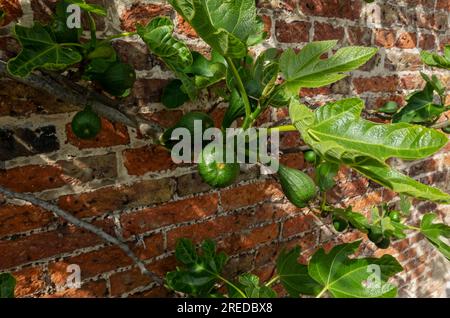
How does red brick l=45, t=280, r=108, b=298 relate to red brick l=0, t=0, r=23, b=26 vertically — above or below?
below

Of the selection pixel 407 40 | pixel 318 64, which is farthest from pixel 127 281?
pixel 407 40

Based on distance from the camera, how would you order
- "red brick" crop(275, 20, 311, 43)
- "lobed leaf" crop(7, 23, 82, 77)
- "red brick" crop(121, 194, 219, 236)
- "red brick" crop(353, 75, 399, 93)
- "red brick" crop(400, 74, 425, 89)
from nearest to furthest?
"lobed leaf" crop(7, 23, 82, 77), "red brick" crop(121, 194, 219, 236), "red brick" crop(275, 20, 311, 43), "red brick" crop(353, 75, 399, 93), "red brick" crop(400, 74, 425, 89)

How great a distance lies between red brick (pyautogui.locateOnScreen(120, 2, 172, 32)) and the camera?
812 mm

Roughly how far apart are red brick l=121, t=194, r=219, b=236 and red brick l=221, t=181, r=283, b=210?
4 cm

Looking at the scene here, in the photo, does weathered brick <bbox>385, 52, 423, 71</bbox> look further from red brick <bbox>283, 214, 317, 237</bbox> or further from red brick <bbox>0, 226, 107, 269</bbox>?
red brick <bbox>0, 226, 107, 269</bbox>

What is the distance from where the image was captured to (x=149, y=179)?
92cm

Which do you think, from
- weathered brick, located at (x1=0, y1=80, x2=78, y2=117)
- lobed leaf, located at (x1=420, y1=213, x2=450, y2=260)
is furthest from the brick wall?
lobed leaf, located at (x1=420, y1=213, x2=450, y2=260)

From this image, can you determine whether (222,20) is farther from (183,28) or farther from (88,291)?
(88,291)

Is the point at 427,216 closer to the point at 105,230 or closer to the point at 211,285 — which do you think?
the point at 211,285

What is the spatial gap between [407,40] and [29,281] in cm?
134

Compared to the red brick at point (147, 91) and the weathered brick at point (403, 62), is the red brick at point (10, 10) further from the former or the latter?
the weathered brick at point (403, 62)

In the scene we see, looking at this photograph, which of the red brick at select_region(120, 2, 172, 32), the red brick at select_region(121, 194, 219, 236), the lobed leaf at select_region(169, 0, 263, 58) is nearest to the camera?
the lobed leaf at select_region(169, 0, 263, 58)

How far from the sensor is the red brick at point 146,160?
89cm
